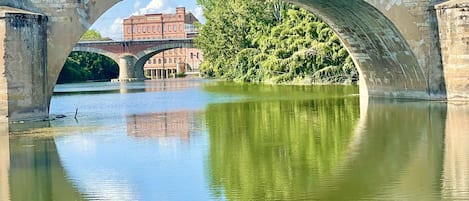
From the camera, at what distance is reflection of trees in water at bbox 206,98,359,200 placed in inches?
443

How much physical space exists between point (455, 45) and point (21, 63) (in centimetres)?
1229

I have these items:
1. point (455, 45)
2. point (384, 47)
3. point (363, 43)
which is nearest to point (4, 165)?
point (455, 45)

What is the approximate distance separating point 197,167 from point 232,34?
1631 inches

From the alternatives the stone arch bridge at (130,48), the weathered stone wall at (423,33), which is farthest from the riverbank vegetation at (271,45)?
the weathered stone wall at (423,33)

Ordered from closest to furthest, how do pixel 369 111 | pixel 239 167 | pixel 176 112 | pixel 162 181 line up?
pixel 162 181 → pixel 239 167 → pixel 369 111 → pixel 176 112

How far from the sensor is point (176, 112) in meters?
25.2

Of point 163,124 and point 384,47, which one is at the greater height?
point 384,47

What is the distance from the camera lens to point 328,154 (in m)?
14.1

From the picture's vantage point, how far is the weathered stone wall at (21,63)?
1989 cm

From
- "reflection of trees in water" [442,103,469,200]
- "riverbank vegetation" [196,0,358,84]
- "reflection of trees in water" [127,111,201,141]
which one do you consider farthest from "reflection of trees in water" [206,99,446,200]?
"riverbank vegetation" [196,0,358,84]

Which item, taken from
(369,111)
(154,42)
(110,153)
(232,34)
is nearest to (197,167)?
(110,153)

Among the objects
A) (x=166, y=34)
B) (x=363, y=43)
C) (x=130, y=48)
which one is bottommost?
(x=363, y=43)

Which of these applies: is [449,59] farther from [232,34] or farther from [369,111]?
[232,34]

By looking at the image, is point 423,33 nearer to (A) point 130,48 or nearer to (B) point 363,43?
(B) point 363,43
